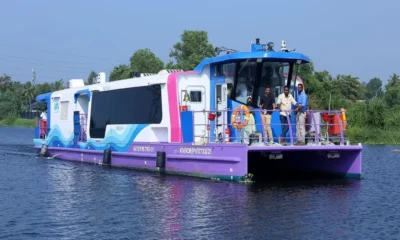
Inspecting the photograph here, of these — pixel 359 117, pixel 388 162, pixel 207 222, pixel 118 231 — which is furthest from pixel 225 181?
pixel 359 117

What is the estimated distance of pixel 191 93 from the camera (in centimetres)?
1936

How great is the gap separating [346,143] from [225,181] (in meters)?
4.02

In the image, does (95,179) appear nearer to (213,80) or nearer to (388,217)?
(213,80)

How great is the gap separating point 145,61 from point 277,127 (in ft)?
140

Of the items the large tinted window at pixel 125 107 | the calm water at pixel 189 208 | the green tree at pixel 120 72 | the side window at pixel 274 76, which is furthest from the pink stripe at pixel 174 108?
the green tree at pixel 120 72

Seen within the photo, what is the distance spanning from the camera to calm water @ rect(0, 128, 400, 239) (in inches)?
444

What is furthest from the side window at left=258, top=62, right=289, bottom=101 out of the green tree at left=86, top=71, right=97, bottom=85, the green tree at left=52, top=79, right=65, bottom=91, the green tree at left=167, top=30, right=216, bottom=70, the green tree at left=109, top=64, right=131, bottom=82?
the green tree at left=52, top=79, right=65, bottom=91

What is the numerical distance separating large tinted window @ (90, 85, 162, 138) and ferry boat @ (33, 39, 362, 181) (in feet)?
0.11

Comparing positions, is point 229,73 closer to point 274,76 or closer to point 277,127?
point 274,76

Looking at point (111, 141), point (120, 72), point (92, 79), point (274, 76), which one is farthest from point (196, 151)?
point (120, 72)

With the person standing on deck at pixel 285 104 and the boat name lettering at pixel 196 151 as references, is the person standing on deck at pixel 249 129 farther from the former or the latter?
the boat name lettering at pixel 196 151

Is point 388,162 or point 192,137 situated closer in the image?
point 192,137

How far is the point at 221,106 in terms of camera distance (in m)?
19.0

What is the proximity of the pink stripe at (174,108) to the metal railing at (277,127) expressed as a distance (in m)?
0.54
